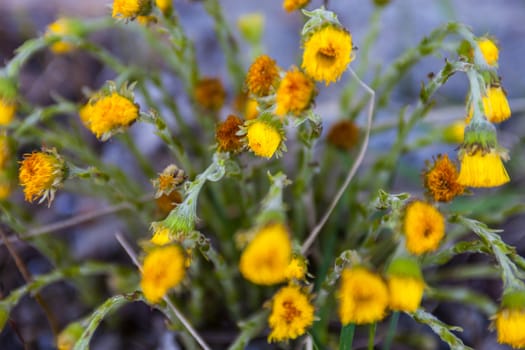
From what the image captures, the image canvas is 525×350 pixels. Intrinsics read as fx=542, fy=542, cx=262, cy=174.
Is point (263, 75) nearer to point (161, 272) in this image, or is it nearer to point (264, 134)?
point (264, 134)

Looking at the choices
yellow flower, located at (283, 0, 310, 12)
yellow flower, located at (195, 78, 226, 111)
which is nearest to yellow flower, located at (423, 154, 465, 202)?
yellow flower, located at (283, 0, 310, 12)

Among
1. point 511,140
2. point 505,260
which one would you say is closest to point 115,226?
point 505,260

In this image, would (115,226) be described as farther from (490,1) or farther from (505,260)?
(490,1)

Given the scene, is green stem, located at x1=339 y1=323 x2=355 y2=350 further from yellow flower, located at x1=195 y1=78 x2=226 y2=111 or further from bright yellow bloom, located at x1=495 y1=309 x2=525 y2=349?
yellow flower, located at x1=195 y1=78 x2=226 y2=111

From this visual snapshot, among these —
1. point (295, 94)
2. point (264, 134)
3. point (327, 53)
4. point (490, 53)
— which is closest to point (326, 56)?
point (327, 53)

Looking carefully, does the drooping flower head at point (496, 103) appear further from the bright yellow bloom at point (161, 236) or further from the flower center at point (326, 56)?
the bright yellow bloom at point (161, 236)

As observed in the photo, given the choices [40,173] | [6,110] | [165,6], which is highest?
[165,6]
